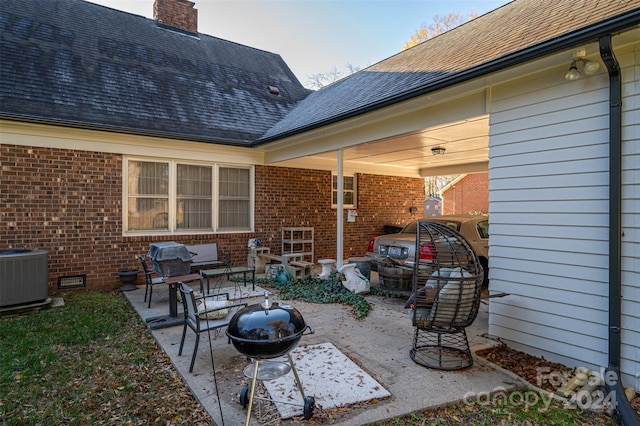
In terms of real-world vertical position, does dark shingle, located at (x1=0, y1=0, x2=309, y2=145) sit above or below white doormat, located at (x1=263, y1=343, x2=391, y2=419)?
above

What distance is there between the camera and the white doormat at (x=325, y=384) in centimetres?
298

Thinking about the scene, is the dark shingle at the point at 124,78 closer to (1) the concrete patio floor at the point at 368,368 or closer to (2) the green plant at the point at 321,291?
(2) the green plant at the point at 321,291

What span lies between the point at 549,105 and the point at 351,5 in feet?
39.2

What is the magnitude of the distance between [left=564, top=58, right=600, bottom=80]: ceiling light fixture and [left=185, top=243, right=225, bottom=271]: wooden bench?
23.0 feet

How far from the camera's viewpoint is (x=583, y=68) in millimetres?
3518

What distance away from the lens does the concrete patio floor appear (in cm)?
292

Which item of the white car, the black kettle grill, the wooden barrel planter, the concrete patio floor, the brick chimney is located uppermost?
the brick chimney

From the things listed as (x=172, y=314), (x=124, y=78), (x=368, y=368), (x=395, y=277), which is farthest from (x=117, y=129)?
(x=368, y=368)

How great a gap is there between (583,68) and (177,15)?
1164 centimetres

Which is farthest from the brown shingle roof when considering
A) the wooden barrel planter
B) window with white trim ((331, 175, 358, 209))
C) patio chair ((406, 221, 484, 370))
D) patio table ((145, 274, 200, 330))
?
patio table ((145, 274, 200, 330))

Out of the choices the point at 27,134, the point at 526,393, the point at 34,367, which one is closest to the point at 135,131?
the point at 27,134

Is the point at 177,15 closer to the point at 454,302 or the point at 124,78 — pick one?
the point at 124,78

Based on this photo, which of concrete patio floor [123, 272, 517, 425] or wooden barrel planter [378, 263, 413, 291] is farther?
wooden barrel planter [378, 263, 413, 291]

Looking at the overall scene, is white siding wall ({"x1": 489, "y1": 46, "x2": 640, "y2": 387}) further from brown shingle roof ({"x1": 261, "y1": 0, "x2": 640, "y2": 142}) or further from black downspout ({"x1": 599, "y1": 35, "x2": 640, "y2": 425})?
brown shingle roof ({"x1": 261, "y1": 0, "x2": 640, "y2": 142})
